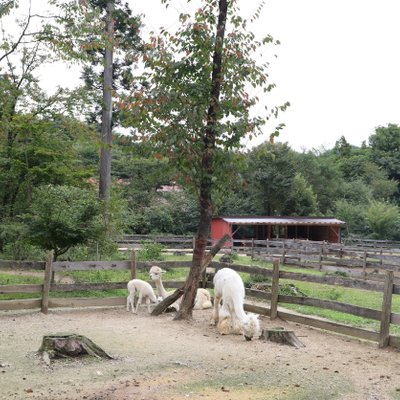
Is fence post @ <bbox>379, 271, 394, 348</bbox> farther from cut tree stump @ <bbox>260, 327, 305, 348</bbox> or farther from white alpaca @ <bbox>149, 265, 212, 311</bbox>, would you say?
white alpaca @ <bbox>149, 265, 212, 311</bbox>

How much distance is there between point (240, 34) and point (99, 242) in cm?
745

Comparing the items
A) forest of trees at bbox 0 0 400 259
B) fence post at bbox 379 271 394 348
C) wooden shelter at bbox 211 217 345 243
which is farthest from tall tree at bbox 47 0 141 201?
wooden shelter at bbox 211 217 345 243

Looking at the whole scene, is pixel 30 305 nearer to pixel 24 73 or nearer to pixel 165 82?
pixel 165 82

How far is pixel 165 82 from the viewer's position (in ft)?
33.3

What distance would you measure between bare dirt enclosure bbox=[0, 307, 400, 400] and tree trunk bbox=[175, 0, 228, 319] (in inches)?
38.1

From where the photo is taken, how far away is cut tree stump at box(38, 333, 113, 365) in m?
6.89

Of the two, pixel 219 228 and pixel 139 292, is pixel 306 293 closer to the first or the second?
pixel 139 292

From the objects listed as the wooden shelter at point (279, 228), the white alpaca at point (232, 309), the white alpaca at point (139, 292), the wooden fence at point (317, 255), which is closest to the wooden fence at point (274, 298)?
the white alpaca at point (139, 292)

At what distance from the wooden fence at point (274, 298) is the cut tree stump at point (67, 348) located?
3.47 metres

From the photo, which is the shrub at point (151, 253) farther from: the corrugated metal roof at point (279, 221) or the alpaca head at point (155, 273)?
the corrugated metal roof at point (279, 221)

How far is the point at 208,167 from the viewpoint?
10.2m

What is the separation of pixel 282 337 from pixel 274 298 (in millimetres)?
1861

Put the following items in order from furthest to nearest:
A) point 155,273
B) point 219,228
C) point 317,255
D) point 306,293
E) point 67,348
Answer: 1. point 219,228
2. point 317,255
3. point 306,293
4. point 155,273
5. point 67,348

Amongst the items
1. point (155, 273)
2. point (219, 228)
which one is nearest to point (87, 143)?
point (155, 273)
